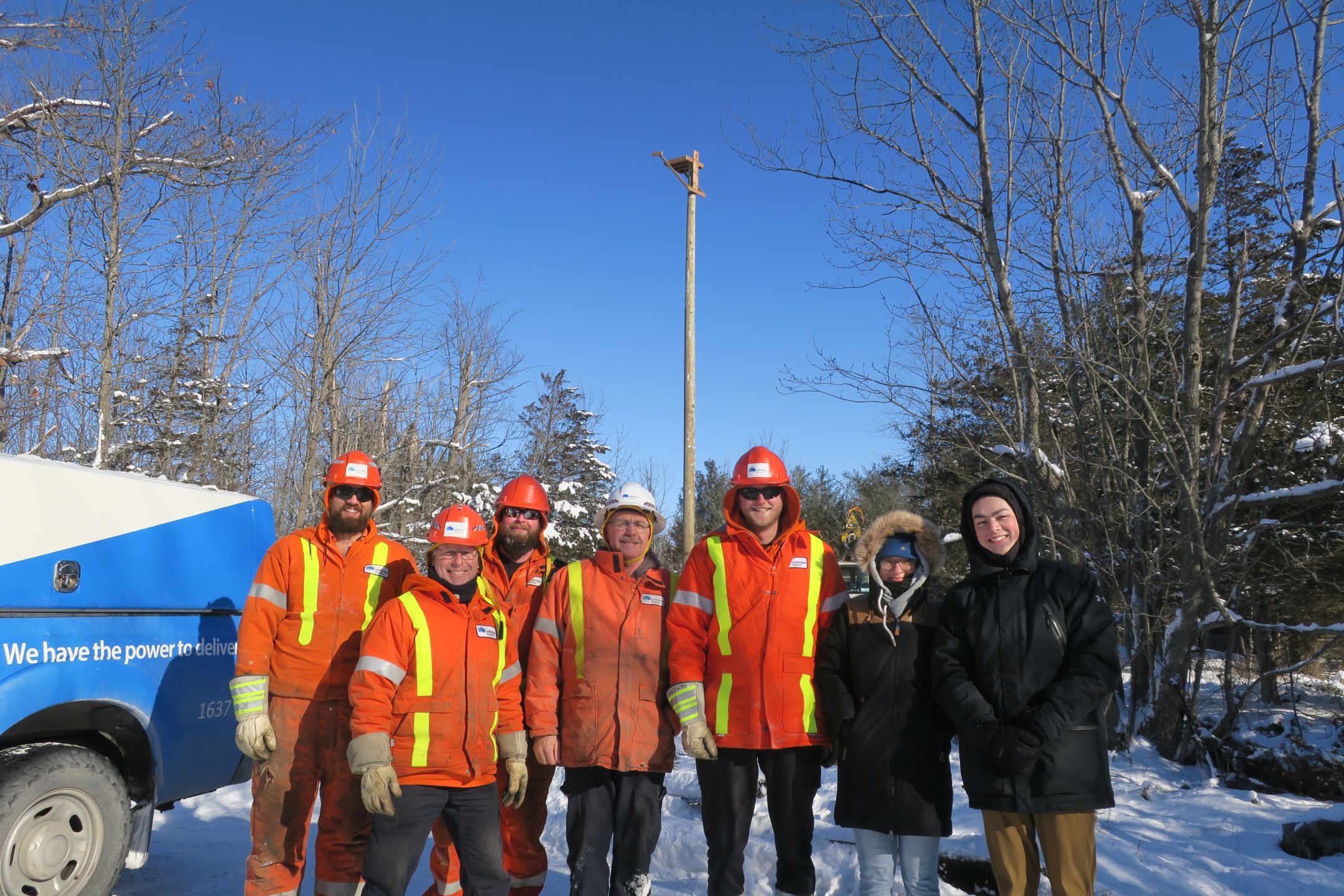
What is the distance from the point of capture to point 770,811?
3.67 m

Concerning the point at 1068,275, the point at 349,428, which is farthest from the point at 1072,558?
the point at 349,428

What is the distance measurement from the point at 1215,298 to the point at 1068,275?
6.04 feet

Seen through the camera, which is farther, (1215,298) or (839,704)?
(1215,298)

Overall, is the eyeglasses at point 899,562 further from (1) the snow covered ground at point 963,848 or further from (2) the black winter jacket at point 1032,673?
(1) the snow covered ground at point 963,848

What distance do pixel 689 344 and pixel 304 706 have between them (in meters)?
8.75

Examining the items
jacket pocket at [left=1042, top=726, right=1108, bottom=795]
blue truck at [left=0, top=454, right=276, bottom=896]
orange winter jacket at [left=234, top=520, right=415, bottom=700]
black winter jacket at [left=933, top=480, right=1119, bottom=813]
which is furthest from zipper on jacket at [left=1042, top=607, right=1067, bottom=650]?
blue truck at [left=0, top=454, right=276, bottom=896]

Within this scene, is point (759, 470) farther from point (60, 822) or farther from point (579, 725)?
point (60, 822)

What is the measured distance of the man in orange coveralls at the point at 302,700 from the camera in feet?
12.9

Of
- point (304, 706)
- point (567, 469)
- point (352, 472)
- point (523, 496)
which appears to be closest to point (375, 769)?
point (304, 706)

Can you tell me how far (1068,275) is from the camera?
955cm

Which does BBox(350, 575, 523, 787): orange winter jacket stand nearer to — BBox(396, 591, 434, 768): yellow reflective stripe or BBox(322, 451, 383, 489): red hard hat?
BBox(396, 591, 434, 768): yellow reflective stripe

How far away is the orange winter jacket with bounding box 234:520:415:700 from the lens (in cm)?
402

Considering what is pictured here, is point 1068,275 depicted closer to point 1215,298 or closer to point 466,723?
point 1215,298

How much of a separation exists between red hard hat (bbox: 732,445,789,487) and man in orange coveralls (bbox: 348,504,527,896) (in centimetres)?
121
